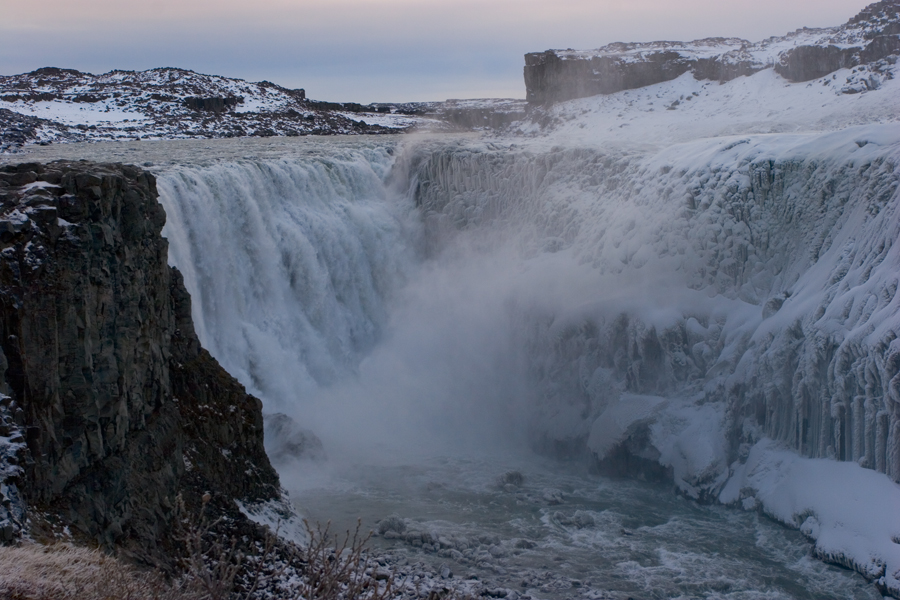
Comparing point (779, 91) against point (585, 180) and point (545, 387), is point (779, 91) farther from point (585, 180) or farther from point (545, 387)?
point (545, 387)

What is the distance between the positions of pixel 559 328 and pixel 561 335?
0.54 feet

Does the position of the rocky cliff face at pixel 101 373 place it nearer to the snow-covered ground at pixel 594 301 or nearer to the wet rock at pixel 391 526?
the wet rock at pixel 391 526

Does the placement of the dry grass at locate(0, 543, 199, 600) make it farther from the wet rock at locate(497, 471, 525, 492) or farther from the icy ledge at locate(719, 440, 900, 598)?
the icy ledge at locate(719, 440, 900, 598)

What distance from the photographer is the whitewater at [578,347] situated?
42.4 ft

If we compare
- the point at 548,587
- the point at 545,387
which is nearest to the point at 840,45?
the point at 545,387

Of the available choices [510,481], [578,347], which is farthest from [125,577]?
[578,347]

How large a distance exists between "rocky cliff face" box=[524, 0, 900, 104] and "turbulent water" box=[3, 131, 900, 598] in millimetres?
19722

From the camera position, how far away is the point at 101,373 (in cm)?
975

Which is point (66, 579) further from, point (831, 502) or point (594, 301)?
point (594, 301)

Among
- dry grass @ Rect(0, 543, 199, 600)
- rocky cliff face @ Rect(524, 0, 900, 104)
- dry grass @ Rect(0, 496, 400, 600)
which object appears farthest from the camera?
rocky cliff face @ Rect(524, 0, 900, 104)

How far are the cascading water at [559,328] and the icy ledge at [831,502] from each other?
0.17 meters

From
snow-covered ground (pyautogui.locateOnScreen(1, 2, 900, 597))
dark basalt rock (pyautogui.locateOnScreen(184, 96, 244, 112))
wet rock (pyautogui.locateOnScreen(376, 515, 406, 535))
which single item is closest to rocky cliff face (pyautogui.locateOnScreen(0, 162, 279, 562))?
wet rock (pyautogui.locateOnScreen(376, 515, 406, 535))

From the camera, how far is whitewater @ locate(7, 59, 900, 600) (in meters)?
12.9

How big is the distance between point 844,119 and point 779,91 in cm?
761
